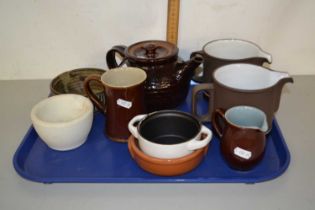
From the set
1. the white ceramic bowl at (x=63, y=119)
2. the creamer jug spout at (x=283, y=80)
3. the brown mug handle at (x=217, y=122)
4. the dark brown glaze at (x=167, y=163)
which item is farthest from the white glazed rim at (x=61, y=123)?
the creamer jug spout at (x=283, y=80)

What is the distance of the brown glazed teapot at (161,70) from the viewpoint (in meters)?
0.73

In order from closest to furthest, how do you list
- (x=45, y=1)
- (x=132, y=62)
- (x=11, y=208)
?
(x=11, y=208) → (x=132, y=62) → (x=45, y=1)

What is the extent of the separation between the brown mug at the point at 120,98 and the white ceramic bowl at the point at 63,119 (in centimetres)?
4

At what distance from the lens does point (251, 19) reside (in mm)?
873

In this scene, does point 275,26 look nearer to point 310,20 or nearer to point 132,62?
point 310,20

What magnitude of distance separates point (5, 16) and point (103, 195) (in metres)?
0.54

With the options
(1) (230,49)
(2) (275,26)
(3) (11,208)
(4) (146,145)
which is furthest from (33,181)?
(2) (275,26)

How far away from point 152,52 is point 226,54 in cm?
21

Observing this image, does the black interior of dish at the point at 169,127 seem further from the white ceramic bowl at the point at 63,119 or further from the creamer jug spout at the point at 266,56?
the creamer jug spout at the point at 266,56

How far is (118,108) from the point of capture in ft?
2.24

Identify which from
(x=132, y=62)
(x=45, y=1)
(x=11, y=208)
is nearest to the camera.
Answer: (x=11, y=208)

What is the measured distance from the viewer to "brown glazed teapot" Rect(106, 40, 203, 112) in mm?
729

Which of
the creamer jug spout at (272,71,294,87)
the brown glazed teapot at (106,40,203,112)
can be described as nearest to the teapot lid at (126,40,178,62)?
the brown glazed teapot at (106,40,203,112)

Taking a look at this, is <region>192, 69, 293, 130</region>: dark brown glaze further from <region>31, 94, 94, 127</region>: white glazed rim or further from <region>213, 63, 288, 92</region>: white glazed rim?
<region>31, 94, 94, 127</region>: white glazed rim
